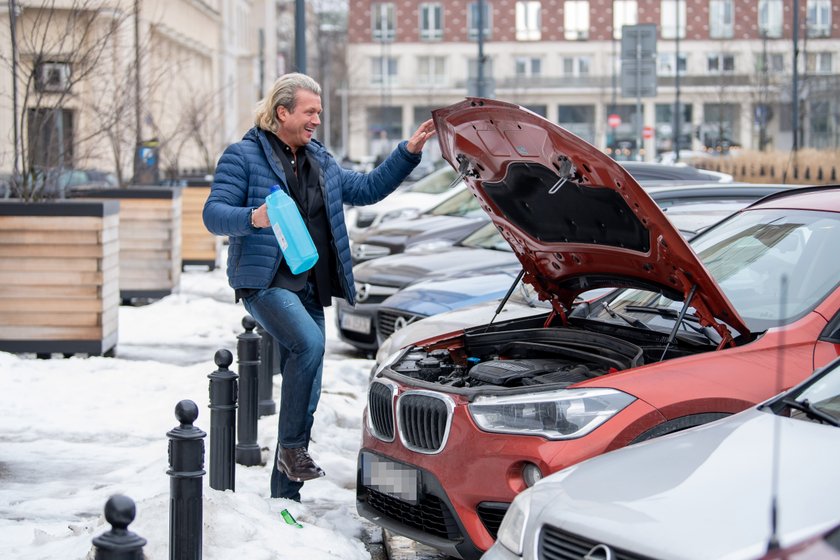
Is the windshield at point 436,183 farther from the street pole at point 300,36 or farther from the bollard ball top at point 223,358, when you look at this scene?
the bollard ball top at point 223,358

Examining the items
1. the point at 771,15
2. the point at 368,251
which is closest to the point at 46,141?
the point at 368,251

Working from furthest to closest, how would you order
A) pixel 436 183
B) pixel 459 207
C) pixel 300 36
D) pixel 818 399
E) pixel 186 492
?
pixel 436 183 < pixel 459 207 < pixel 300 36 < pixel 186 492 < pixel 818 399

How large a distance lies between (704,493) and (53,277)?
7.89 metres

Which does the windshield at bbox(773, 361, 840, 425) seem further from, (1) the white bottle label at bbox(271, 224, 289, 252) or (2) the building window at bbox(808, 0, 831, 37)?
(2) the building window at bbox(808, 0, 831, 37)

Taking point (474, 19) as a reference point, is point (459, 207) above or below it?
below

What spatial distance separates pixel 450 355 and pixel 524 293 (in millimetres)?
1858

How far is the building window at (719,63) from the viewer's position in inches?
3349

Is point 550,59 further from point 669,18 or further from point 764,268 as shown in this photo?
point 764,268

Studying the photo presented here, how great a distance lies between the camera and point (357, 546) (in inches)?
219

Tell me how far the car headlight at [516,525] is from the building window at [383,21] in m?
89.8

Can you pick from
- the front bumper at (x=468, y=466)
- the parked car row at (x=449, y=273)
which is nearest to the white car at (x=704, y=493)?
the front bumper at (x=468, y=466)

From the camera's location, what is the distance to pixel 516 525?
385cm

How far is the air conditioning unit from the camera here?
38.7 feet

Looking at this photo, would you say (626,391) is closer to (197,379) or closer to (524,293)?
(524,293)
